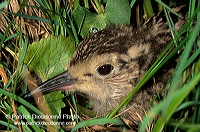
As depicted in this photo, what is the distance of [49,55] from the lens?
3.00m

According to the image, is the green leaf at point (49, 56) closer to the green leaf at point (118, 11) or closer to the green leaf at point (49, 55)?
the green leaf at point (49, 55)

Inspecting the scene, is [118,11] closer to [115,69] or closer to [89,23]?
[89,23]

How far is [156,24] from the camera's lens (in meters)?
3.05

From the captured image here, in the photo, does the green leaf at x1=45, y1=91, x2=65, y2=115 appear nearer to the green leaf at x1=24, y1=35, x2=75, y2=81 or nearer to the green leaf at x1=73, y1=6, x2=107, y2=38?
the green leaf at x1=24, y1=35, x2=75, y2=81

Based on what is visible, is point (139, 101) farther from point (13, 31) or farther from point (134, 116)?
point (13, 31)

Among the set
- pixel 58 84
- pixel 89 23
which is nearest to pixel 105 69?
pixel 58 84

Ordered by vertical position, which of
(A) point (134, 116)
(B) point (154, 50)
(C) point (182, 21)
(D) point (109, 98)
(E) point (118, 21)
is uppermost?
(E) point (118, 21)

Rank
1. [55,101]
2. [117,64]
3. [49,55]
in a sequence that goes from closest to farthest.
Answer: [117,64]
[55,101]
[49,55]

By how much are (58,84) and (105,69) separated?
0.42 metres

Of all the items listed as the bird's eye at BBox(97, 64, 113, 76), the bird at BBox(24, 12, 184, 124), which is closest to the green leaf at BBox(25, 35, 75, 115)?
the bird at BBox(24, 12, 184, 124)

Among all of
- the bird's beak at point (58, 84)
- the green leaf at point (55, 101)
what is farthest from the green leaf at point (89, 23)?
the green leaf at point (55, 101)

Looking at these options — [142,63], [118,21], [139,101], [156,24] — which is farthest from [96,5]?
[139,101]

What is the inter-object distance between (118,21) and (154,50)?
56cm

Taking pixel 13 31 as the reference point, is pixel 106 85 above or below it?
below
